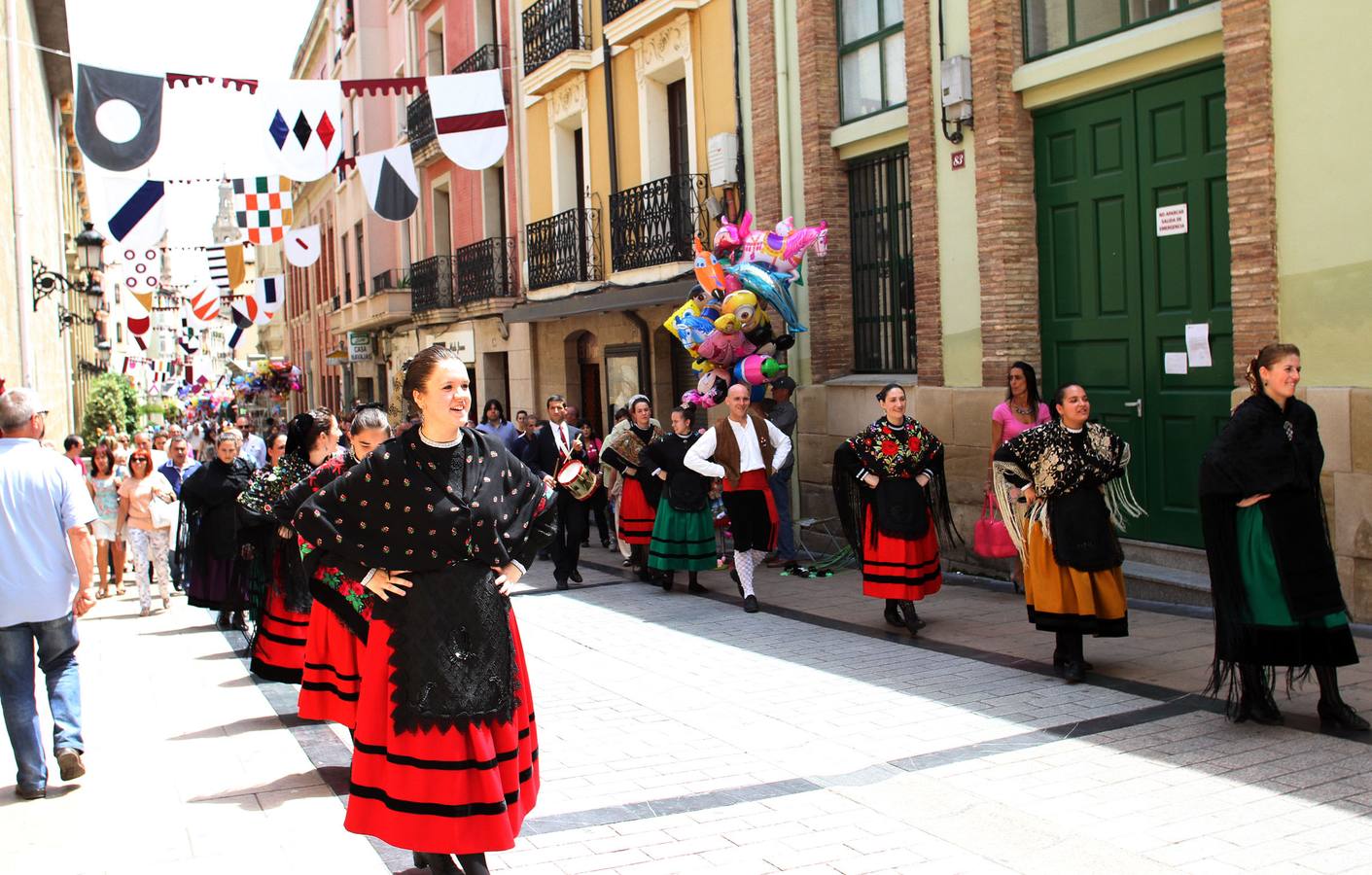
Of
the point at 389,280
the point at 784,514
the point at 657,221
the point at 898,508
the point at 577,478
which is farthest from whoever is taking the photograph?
the point at 389,280

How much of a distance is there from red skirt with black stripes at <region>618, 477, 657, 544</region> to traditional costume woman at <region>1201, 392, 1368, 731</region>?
672cm

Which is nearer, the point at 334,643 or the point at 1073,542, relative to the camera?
the point at 334,643

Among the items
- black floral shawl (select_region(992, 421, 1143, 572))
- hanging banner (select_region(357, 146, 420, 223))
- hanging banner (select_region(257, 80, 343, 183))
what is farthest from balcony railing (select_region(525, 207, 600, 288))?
black floral shawl (select_region(992, 421, 1143, 572))

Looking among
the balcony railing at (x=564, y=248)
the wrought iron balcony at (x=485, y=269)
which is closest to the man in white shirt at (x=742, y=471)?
the balcony railing at (x=564, y=248)

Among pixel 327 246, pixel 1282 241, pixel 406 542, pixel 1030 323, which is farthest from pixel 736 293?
pixel 327 246

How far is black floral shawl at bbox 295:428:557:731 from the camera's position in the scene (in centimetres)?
425

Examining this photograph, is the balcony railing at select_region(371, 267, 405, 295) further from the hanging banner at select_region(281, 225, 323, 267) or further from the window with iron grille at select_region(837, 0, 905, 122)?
the window with iron grille at select_region(837, 0, 905, 122)

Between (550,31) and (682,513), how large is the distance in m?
10.6

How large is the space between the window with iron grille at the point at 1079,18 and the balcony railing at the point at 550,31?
9122mm

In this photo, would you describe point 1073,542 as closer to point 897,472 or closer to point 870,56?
point 897,472

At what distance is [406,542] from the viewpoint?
4.26 meters

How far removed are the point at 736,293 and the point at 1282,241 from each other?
5127 mm

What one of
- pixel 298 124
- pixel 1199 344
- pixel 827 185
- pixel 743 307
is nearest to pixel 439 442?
pixel 1199 344

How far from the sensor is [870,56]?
12.8 m
